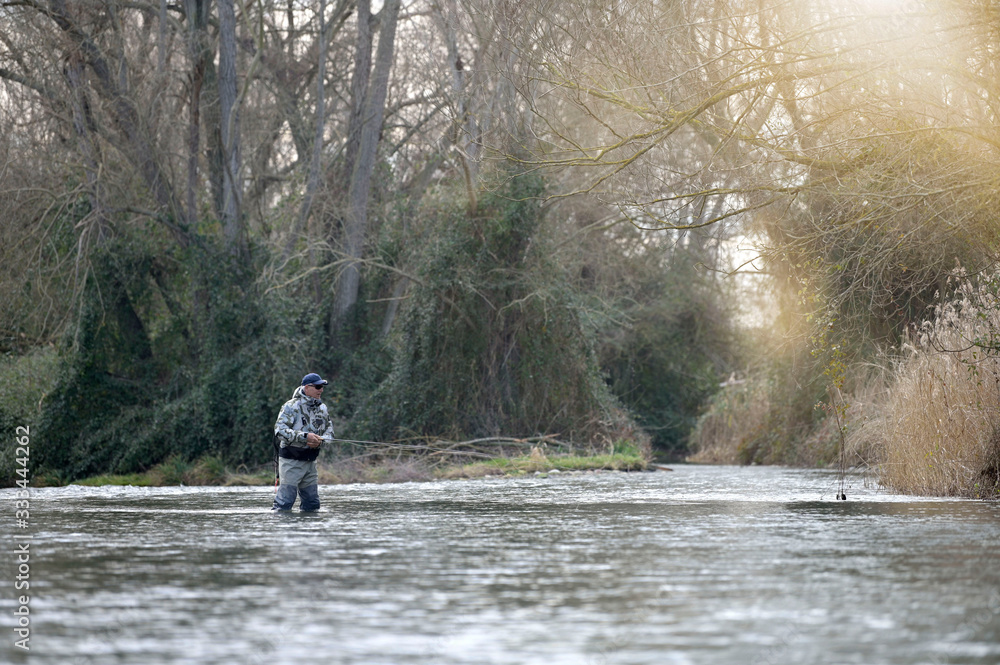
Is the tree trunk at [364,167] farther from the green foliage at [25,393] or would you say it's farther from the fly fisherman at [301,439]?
the fly fisherman at [301,439]

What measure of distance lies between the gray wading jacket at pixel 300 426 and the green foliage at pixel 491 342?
13.7m

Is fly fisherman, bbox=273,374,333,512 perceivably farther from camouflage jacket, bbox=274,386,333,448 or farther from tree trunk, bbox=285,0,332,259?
tree trunk, bbox=285,0,332,259

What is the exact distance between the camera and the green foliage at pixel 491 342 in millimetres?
29719

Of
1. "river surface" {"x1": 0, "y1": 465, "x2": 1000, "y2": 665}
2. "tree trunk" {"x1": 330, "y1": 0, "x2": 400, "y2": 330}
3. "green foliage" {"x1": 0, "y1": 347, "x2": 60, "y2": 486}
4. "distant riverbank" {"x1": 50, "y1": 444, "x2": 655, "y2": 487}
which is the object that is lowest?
"river surface" {"x1": 0, "y1": 465, "x2": 1000, "y2": 665}

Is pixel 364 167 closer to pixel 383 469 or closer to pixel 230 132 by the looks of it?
pixel 230 132

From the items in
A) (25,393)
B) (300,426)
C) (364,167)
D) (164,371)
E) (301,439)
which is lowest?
(301,439)

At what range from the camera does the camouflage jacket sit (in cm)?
1527

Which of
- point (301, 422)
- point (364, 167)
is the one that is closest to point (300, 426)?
point (301, 422)

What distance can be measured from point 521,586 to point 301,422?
725 centimetres

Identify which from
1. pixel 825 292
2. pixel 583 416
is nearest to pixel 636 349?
pixel 583 416

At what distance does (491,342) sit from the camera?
30.6m

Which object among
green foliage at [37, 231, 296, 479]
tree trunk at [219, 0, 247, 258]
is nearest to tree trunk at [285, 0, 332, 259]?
tree trunk at [219, 0, 247, 258]

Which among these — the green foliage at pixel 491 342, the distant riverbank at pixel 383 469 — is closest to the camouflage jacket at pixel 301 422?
the distant riverbank at pixel 383 469

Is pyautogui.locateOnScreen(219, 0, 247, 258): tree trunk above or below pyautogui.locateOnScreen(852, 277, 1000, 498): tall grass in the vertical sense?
above
